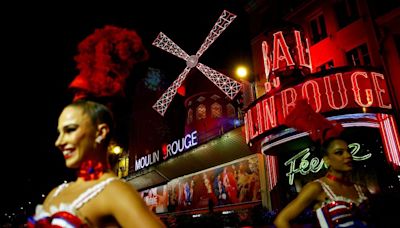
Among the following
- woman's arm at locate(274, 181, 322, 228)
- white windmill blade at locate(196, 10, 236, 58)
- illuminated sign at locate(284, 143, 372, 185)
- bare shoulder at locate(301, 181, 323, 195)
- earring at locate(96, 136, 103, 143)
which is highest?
white windmill blade at locate(196, 10, 236, 58)

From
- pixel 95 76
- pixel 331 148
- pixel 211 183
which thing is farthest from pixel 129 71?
pixel 211 183

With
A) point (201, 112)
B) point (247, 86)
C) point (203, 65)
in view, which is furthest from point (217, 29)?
point (247, 86)

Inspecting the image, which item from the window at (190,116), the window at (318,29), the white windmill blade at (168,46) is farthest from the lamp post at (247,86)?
the window at (190,116)

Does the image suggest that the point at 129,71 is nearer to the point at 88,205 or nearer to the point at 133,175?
the point at 88,205

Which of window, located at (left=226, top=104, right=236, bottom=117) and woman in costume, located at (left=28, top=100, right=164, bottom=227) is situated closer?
woman in costume, located at (left=28, top=100, right=164, bottom=227)

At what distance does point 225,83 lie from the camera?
62.9 feet

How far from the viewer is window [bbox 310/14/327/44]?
14397mm

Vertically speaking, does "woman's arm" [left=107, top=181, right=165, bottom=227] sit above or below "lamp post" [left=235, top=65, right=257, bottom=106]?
below

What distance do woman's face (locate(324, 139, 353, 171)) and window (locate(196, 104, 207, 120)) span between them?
63.2 feet

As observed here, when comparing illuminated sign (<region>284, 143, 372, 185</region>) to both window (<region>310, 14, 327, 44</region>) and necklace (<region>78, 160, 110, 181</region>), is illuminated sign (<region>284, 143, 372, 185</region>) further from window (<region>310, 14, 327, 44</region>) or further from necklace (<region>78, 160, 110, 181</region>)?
necklace (<region>78, 160, 110, 181</region>)

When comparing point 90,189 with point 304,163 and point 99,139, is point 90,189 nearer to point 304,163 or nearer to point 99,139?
point 99,139

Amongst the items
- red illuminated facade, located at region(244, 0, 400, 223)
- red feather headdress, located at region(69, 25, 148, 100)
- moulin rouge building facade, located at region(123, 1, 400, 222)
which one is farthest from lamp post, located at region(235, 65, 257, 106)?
red feather headdress, located at region(69, 25, 148, 100)

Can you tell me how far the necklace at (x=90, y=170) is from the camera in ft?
5.66

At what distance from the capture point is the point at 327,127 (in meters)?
3.77
